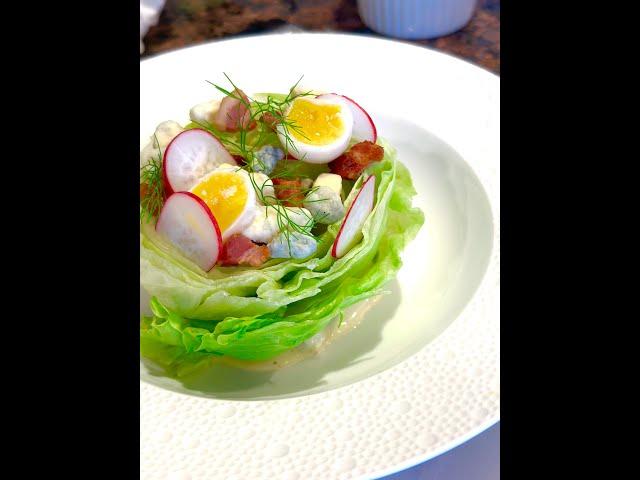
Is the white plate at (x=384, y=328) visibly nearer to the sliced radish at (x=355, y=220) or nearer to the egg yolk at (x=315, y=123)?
the sliced radish at (x=355, y=220)

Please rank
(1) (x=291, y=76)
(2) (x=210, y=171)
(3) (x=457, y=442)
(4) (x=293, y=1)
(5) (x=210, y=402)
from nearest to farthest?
1. (3) (x=457, y=442)
2. (5) (x=210, y=402)
3. (2) (x=210, y=171)
4. (1) (x=291, y=76)
5. (4) (x=293, y=1)

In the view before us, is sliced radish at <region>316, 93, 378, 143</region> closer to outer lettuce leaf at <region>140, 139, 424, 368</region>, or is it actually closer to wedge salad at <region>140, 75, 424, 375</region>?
wedge salad at <region>140, 75, 424, 375</region>

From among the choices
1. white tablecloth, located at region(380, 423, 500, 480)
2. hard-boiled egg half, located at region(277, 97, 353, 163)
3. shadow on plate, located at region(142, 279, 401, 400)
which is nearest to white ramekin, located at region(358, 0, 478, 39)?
hard-boiled egg half, located at region(277, 97, 353, 163)

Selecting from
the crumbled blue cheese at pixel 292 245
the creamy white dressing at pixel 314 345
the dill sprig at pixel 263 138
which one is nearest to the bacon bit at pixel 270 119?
the dill sprig at pixel 263 138

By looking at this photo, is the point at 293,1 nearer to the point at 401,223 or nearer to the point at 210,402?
the point at 401,223

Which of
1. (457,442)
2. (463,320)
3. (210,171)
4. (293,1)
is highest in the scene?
(293,1)

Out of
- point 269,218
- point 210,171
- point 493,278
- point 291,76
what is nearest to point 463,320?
point 493,278
